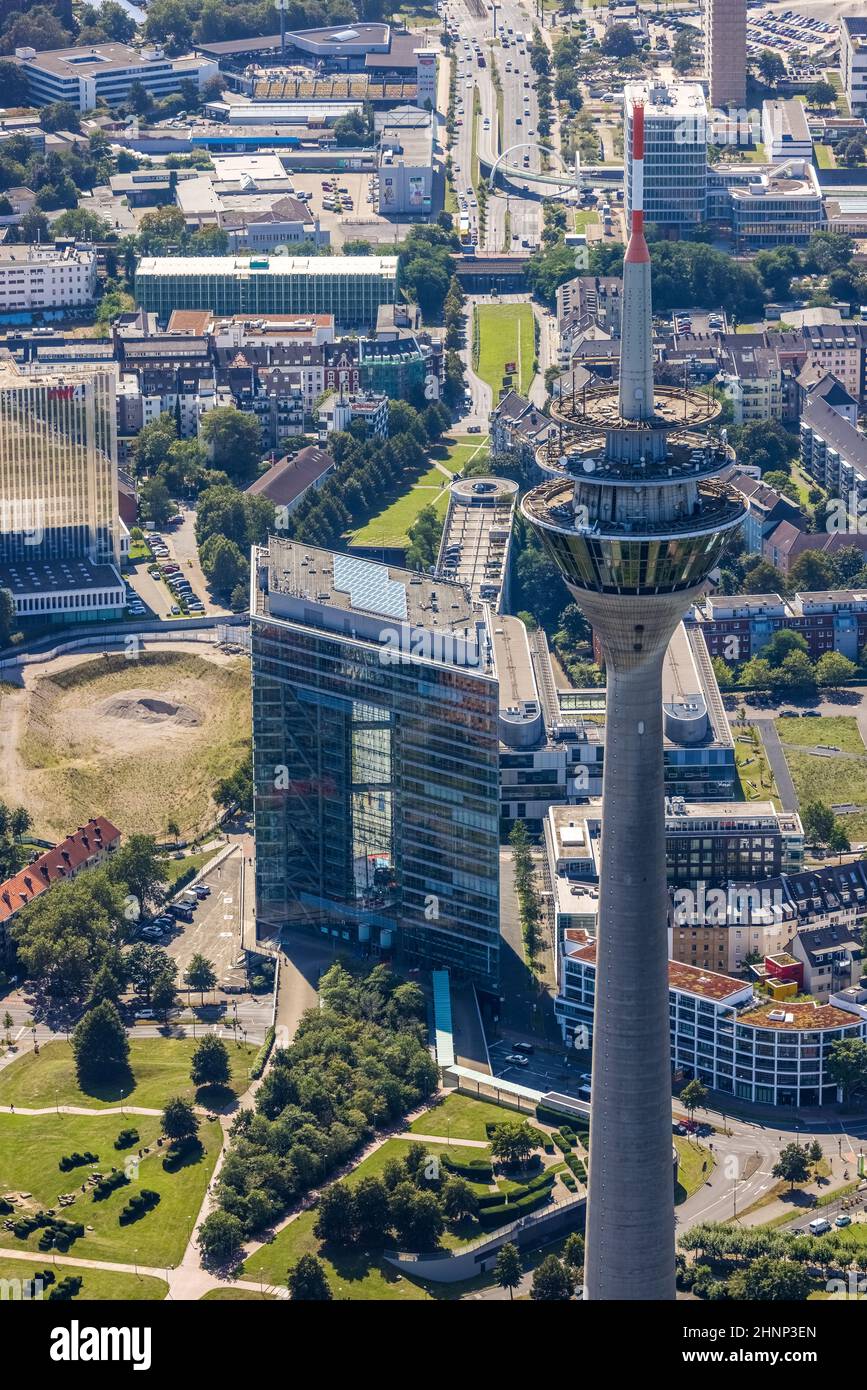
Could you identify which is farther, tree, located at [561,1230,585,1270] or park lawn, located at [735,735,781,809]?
park lawn, located at [735,735,781,809]

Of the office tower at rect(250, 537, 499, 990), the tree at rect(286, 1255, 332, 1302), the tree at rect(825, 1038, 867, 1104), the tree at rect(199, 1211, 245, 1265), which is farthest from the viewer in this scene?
the office tower at rect(250, 537, 499, 990)

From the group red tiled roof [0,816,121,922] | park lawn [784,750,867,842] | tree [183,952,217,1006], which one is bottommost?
tree [183,952,217,1006]

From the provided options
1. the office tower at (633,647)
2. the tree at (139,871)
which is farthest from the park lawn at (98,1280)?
the tree at (139,871)

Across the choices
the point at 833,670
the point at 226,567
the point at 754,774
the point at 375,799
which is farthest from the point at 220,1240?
the point at 226,567

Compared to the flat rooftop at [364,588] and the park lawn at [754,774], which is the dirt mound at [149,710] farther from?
the park lawn at [754,774]

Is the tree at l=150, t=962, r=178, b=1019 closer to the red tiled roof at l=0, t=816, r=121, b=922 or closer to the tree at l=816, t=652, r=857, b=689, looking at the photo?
the red tiled roof at l=0, t=816, r=121, b=922

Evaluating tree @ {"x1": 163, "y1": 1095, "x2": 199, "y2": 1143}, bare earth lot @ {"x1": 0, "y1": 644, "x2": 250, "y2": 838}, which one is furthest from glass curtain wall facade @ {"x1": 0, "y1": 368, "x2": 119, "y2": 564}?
tree @ {"x1": 163, "y1": 1095, "x2": 199, "y2": 1143}
